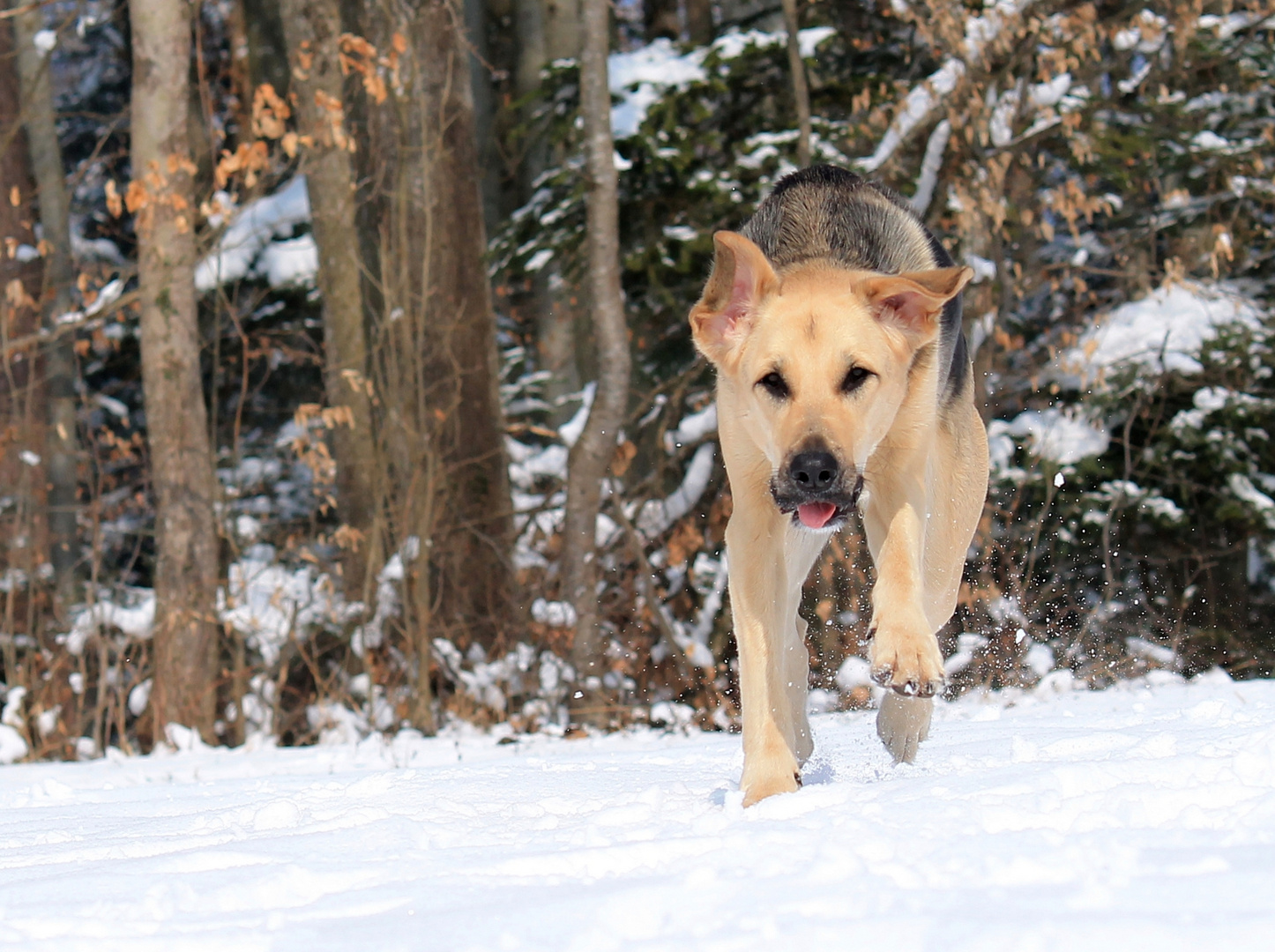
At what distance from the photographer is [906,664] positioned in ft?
13.4

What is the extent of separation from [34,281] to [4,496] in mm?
2223

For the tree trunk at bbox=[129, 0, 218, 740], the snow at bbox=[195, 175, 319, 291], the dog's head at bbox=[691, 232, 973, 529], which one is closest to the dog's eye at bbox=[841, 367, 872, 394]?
the dog's head at bbox=[691, 232, 973, 529]

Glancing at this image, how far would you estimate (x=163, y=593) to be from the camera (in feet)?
32.8

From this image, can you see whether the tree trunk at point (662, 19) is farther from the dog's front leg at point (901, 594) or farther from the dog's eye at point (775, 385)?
the dog's eye at point (775, 385)

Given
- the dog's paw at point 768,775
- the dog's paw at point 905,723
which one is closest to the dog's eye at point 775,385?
the dog's paw at point 768,775

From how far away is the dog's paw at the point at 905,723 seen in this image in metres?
5.30

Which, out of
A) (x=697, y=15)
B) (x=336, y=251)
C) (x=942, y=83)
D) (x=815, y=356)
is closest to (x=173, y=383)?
(x=336, y=251)

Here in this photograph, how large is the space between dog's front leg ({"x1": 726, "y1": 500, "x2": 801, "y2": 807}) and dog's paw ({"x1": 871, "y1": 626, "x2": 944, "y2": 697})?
459 millimetres

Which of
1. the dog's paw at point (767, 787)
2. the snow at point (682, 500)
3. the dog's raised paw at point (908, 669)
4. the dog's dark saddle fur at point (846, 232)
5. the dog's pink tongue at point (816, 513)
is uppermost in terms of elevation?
the dog's dark saddle fur at point (846, 232)

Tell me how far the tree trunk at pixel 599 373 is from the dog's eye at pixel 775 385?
6007 millimetres

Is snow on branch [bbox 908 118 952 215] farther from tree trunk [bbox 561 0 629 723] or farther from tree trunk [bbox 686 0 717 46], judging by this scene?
tree trunk [bbox 686 0 717 46]

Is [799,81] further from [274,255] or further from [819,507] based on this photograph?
[819,507]

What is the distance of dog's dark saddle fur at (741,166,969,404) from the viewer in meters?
5.31

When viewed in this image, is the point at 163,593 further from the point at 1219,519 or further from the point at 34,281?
the point at 1219,519
